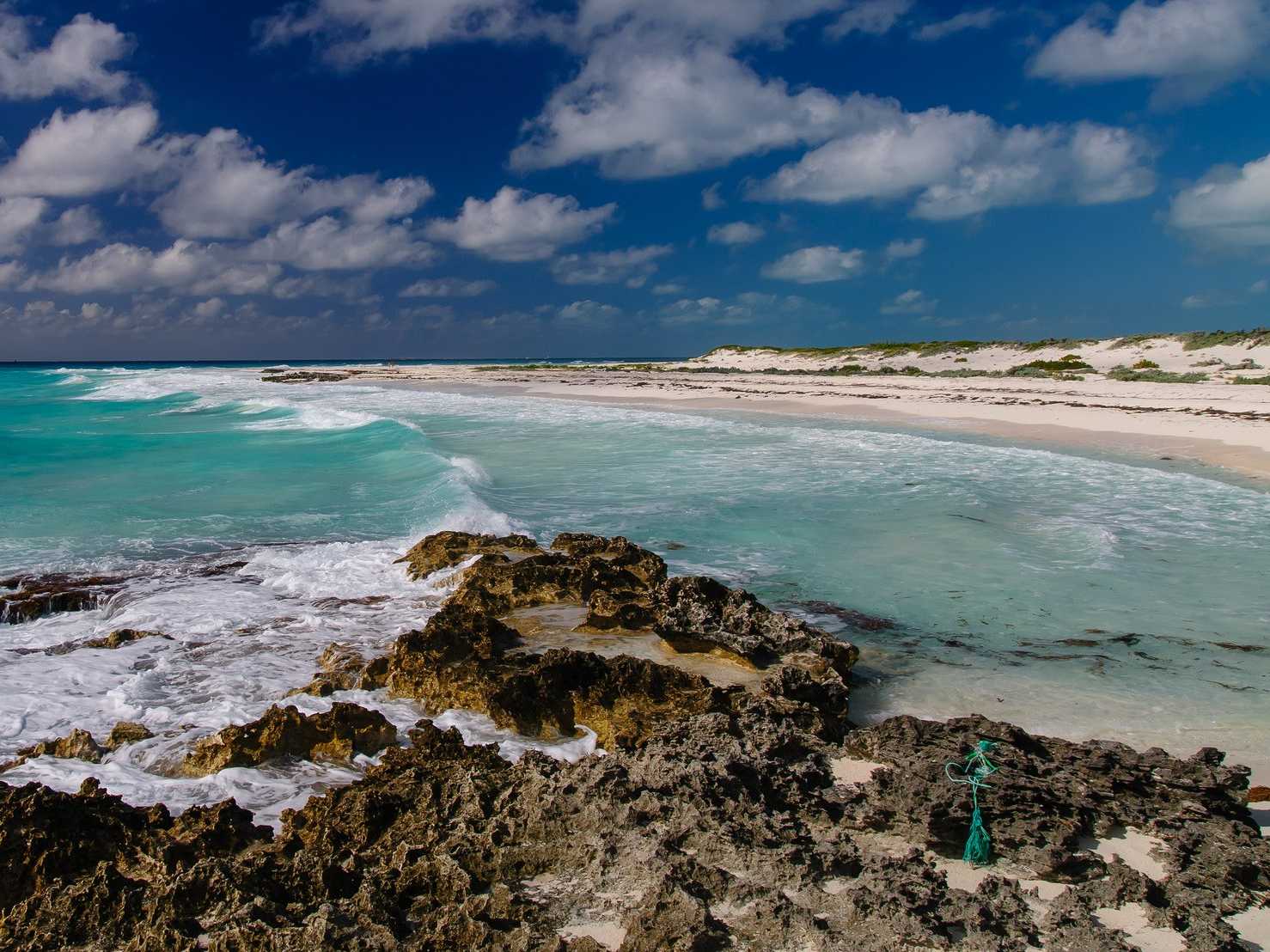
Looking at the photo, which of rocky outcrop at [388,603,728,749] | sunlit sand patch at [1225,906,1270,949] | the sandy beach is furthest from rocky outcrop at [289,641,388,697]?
the sandy beach

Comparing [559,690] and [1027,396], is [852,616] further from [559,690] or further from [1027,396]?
[1027,396]

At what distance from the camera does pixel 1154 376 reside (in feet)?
116

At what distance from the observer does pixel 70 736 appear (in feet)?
16.4

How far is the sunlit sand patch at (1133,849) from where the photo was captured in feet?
11.6

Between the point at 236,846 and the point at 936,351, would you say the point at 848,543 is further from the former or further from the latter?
the point at 936,351

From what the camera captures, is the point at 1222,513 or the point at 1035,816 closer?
the point at 1035,816

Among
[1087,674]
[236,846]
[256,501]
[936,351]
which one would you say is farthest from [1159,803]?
[936,351]

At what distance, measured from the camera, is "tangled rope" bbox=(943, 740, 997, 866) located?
3.62 metres

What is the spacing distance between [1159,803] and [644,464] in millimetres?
13818

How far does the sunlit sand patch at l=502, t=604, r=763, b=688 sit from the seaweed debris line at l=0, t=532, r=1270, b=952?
73cm

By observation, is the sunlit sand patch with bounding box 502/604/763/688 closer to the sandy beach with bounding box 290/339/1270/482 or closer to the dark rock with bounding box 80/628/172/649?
the dark rock with bounding box 80/628/172/649

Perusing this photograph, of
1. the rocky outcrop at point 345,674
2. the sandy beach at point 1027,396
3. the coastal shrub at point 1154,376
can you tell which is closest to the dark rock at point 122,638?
the rocky outcrop at point 345,674

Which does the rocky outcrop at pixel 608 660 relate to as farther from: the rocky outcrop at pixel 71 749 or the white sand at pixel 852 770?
the rocky outcrop at pixel 71 749

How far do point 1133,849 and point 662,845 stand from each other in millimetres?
2202
